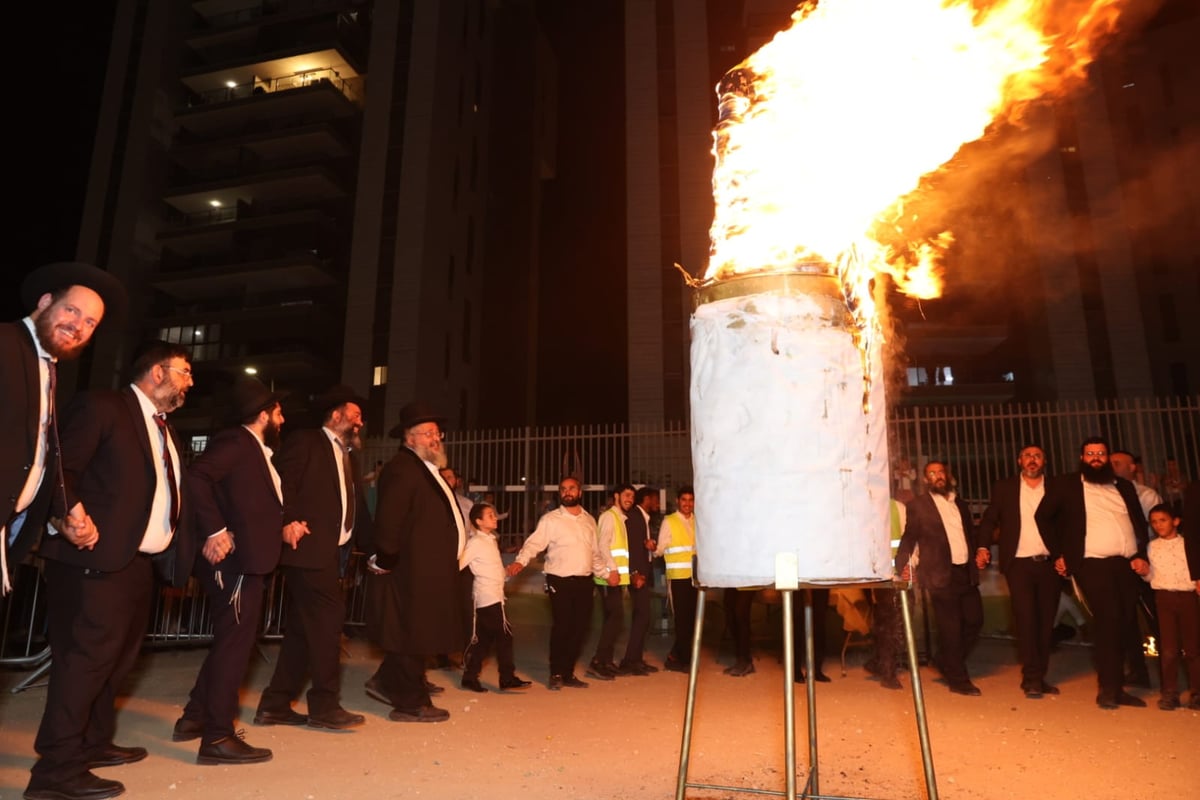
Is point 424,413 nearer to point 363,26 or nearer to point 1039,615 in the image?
point 1039,615

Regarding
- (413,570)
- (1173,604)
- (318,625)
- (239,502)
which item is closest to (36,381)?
(239,502)

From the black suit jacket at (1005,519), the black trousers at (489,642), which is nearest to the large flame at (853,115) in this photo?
the black suit jacket at (1005,519)

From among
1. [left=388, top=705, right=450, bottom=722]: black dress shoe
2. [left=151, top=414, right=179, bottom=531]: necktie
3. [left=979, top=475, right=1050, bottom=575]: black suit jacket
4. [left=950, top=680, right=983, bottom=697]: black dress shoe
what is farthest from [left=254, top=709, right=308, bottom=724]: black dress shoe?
[left=979, top=475, right=1050, bottom=575]: black suit jacket

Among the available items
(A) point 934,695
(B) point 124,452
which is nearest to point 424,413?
(B) point 124,452

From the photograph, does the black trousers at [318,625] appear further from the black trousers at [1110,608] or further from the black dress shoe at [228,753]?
the black trousers at [1110,608]

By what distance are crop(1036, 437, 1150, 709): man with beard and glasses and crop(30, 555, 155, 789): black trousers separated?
6.83 meters

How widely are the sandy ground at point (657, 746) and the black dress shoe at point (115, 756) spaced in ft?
→ 0.25

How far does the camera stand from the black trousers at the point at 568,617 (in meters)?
7.70

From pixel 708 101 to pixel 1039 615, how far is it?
24468mm

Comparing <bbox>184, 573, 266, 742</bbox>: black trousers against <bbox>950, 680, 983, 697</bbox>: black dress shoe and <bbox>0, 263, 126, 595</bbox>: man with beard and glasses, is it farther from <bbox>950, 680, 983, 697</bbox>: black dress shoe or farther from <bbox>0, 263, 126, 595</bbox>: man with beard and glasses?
<bbox>950, 680, 983, 697</bbox>: black dress shoe

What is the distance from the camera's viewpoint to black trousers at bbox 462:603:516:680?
7.35 m

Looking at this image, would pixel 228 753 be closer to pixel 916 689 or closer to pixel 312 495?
pixel 312 495

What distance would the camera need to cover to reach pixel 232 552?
15.9 feet

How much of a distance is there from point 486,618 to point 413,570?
6.72ft
